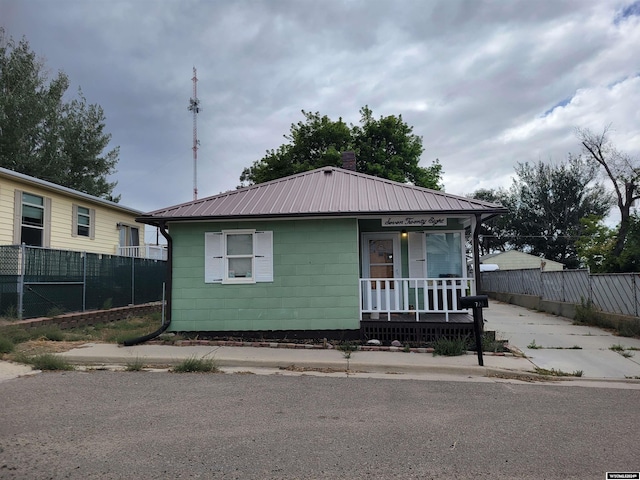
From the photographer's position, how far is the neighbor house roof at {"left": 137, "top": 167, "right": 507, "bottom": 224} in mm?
9695

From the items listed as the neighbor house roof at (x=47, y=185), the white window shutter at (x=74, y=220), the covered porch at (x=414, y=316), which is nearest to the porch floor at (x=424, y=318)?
the covered porch at (x=414, y=316)

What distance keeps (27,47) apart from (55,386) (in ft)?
82.0

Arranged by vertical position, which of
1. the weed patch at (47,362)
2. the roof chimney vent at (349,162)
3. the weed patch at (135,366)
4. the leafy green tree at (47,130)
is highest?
the leafy green tree at (47,130)

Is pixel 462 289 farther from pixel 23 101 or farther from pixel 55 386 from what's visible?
pixel 23 101

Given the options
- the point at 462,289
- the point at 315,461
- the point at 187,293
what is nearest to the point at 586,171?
the point at 462,289

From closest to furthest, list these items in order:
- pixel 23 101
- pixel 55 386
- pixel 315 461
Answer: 1. pixel 315 461
2. pixel 55 386
3. pixel 23 101

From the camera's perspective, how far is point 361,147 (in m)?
31.3

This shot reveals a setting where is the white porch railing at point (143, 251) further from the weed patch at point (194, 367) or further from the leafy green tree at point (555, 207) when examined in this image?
the leafy green tree at point (555, 207)

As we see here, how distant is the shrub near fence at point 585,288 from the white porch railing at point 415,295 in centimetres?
441

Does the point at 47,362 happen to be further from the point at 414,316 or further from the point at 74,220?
the point at 74,220

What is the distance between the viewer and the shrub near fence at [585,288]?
1152 centimetres

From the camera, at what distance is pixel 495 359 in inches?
330

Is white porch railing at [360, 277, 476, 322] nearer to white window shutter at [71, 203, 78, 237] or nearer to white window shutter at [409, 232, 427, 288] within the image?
white window shutter at [409, 232, 427, 288]

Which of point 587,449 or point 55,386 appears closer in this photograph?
point 587,449
